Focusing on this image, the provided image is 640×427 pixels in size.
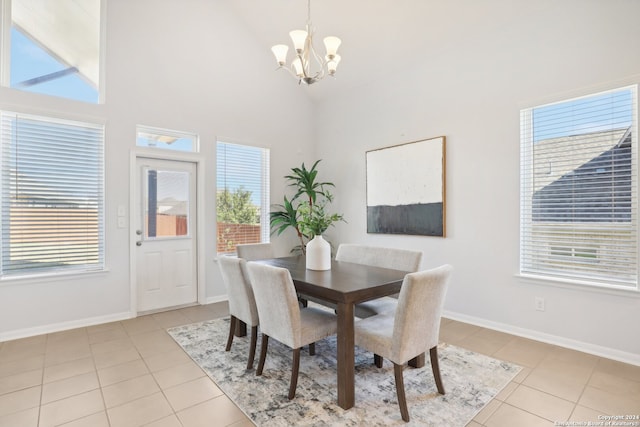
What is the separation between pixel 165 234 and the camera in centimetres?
413

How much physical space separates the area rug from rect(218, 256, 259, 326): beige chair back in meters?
0.40

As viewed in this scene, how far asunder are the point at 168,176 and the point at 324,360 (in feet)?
9.83

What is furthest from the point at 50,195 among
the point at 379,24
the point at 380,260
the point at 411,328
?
the point at 379,24

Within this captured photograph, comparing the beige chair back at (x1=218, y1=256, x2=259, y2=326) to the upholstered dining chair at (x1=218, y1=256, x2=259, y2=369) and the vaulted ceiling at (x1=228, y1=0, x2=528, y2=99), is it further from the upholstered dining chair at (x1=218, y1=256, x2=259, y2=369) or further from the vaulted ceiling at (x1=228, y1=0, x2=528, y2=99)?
the vaulted ceiling at (x1=228, y1=0, x2=528, y2=99)

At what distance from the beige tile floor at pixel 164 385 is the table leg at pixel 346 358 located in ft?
2.00

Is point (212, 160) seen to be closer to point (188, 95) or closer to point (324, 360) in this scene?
point (188, 95)

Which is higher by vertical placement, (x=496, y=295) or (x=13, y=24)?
(x=13, y=24)

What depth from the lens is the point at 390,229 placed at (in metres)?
4.37

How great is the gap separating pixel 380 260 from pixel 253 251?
1.40 meters

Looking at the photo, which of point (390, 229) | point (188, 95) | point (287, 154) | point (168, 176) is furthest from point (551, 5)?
point (168, 176)

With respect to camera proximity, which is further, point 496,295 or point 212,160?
point 212,160

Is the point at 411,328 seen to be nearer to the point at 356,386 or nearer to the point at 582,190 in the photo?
the point at 356,386

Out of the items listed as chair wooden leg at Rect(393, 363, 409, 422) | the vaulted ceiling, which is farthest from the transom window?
chair wooden leg at Rect(393, 363, 409, 422)

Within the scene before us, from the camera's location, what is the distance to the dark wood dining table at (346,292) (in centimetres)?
201
